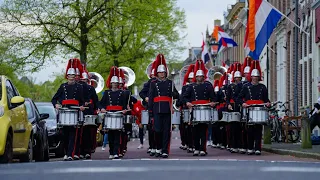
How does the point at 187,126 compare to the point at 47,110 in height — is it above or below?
below

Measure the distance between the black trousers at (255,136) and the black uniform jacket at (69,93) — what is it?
4625 millimetres

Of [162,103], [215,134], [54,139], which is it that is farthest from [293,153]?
[215,134]

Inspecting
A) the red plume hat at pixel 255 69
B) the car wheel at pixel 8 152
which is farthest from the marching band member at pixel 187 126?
the car wheel at pixel 8 152

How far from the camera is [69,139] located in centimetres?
1808

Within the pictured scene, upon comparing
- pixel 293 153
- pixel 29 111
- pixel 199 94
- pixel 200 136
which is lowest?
pixel 293 153

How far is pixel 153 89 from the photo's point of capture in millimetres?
19188

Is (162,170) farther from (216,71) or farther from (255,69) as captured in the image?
(216,71)

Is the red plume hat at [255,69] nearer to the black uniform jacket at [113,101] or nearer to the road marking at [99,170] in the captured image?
the black uniform jacket at [113,101]

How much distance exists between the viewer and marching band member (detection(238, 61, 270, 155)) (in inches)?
818

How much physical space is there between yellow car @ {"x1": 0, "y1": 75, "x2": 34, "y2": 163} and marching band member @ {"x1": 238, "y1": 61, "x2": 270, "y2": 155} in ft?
23.3

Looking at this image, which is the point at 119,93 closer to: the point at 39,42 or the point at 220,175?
the point at 220,175

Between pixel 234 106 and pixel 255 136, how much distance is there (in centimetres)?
242

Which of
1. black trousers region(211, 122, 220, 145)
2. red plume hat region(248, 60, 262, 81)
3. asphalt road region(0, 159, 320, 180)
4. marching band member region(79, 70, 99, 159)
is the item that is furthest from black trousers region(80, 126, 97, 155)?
asphalt road region(0, 159, 320, 180)

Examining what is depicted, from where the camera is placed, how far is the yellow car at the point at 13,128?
12.3 meters
